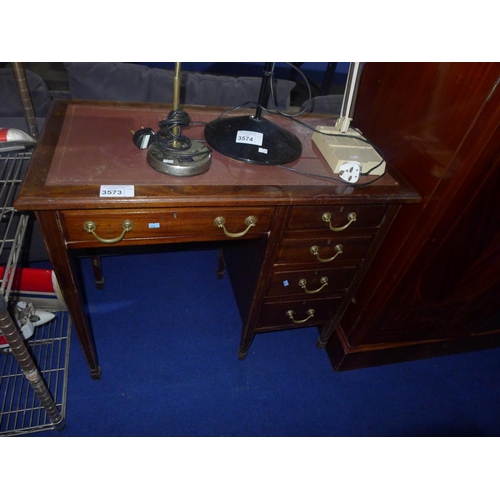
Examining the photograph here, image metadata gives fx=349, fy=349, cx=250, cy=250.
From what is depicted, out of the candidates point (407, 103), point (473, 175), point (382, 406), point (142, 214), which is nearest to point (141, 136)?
point (142, 214)

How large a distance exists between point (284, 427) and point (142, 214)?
3.04ft

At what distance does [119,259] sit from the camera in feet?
5.65

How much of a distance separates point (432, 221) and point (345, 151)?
0.30 meters

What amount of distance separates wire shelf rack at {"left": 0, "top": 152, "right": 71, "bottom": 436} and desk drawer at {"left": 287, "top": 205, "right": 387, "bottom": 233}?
2.30 feet

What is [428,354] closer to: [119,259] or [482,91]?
[482,91]

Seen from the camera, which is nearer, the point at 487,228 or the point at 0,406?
the point at 487,228

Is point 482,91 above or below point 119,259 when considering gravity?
above

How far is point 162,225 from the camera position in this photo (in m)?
0.85

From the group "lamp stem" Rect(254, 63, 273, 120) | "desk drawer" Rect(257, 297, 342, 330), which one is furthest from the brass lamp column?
"desk drawer" Rect(257, 297, 342, 330)

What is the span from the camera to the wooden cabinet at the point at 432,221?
2.65 feet

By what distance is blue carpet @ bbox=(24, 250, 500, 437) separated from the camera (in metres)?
1.24

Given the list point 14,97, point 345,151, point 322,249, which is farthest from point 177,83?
point 14,97

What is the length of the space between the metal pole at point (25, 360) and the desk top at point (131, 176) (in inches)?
9.2

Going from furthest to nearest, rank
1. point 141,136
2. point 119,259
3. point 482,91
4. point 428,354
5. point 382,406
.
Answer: point 119,259
point 428,354
point 382,406
point 141,136
point 482,91
